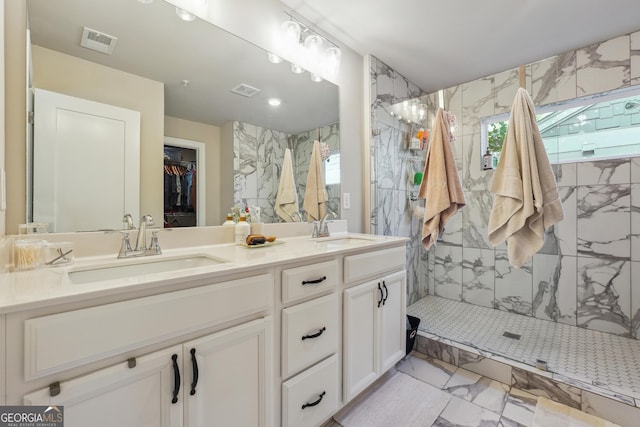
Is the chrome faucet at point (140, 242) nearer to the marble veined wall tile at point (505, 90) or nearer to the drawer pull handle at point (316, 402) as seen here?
the drawer pull handle at point (316, 402)

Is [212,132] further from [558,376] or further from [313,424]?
[558,376]

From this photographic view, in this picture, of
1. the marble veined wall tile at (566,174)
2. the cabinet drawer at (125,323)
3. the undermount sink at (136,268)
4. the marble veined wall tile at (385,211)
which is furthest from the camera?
the marble veined wall tile at (385,211)

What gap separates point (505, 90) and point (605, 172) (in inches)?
40.4

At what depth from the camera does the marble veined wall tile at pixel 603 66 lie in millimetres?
1987

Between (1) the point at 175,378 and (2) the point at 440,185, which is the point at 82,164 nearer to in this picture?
(1) the point at 175,378

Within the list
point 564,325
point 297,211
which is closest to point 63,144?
point 297,211

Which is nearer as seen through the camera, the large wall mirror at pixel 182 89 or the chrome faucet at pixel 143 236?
the large wall mirror at pixel 182 89

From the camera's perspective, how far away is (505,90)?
2.46 metres

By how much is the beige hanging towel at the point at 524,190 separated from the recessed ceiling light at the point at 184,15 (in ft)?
6.06

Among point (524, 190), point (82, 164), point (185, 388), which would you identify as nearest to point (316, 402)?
point (185, 388)

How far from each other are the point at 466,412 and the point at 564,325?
147cm

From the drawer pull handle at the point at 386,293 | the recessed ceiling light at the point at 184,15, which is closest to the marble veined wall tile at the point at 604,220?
the drawer pull handle at the point at 386,293

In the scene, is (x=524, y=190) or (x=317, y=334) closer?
(x=317, y=334)

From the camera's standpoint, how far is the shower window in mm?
2039
